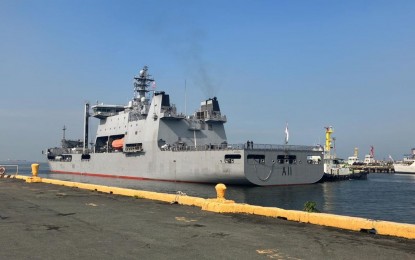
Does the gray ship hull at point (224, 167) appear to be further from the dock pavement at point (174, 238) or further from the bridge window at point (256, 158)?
the dock pavement at point (174, 238)

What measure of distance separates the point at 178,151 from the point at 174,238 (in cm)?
4040

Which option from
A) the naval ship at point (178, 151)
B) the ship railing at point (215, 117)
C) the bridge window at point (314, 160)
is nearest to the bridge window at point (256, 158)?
the naval ship at point (178, 151)

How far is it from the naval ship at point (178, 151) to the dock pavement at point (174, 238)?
1248 inches

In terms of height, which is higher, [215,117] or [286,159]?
[215,117]

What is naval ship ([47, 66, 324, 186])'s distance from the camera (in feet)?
146

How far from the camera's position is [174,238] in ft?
27.6

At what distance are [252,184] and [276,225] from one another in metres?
33.8

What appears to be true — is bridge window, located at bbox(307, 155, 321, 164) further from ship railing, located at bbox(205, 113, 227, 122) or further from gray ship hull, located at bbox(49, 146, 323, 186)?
ship railing, located at bbox(205, 113, 227, 122)

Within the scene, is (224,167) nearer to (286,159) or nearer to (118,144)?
(286,159)

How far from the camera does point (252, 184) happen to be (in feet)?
144

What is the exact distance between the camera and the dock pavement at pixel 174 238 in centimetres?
700

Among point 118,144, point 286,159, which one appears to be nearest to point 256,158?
point 286,159

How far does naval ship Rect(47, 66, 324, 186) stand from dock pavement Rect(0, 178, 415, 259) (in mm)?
31703

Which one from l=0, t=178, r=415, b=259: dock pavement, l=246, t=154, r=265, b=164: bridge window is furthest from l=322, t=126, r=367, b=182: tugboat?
l=0, t=178, r=415, b=259: dock pavement
